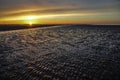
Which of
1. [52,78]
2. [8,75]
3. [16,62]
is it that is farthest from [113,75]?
[16,62]

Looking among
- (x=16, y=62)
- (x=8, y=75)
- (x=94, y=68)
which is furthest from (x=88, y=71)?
(x=16, y=62)

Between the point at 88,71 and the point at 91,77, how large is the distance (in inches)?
57.2

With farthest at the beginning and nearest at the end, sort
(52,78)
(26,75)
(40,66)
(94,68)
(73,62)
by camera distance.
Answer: (73,62), (40,66), (94,68), (26,75), (52,78)

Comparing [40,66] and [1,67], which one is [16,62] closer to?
[1,67]

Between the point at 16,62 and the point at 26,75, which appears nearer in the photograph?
the point at 26,75

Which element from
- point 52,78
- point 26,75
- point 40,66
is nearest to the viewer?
point 52,78

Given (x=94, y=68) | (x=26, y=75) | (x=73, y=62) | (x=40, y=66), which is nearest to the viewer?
(x=26, y=75)

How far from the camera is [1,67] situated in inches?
638

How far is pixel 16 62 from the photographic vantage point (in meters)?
17.8

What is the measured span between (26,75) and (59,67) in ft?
12.7

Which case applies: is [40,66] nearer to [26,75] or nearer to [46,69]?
[46,69]

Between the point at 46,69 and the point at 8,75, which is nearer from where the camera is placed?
the point at 8,75

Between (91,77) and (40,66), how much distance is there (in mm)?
6206

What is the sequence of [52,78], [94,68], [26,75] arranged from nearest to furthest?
[52,78] < [26,75] < [94,68]
